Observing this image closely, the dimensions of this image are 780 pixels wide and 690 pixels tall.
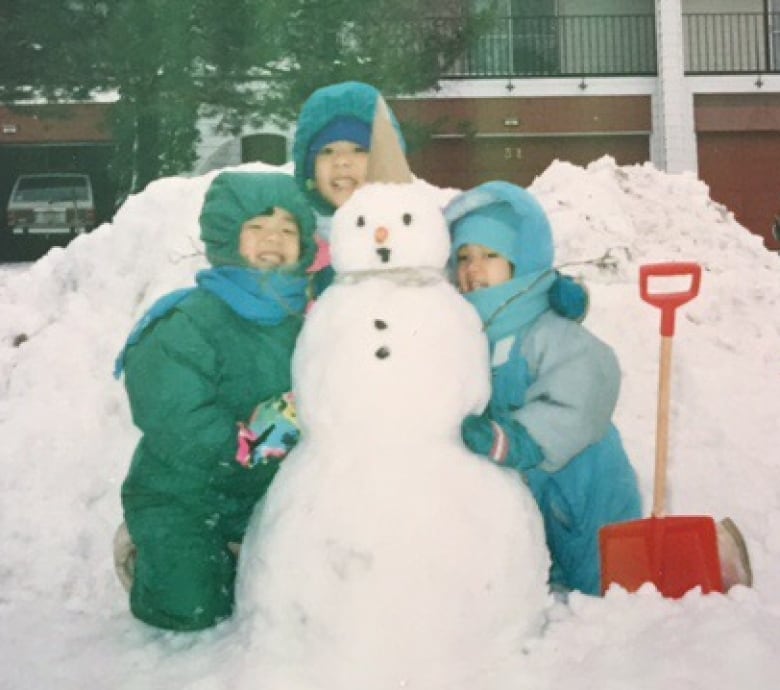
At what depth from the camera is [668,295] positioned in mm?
2621

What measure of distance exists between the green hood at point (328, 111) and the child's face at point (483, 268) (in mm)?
785

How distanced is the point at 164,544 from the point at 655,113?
14279 mm

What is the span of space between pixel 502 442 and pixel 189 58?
290 inches

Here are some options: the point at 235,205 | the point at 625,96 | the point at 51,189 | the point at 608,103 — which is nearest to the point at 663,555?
the point at 235,205

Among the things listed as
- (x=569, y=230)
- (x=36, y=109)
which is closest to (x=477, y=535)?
(x=569, y=230)

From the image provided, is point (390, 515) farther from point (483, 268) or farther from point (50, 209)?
point (50, 209)

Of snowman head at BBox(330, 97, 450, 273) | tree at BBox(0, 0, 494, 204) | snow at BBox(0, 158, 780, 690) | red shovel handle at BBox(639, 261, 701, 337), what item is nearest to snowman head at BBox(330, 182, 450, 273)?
snowman head at BBox(330, 97, 450, 273)

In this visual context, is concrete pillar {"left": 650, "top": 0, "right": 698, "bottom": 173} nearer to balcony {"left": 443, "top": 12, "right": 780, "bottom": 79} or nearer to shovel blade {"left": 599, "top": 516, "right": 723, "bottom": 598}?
balcony {"left": 443, "top": 12, "right": 780, "bottom": 79}

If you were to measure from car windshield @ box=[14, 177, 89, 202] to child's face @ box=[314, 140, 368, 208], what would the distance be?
35.6 feet

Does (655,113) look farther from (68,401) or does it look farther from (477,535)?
(477,535)

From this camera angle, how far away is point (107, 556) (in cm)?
342

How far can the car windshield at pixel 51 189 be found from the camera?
42.5 ft

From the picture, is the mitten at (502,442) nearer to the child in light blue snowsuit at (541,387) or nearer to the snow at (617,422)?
the child in light blue snowsuit at (541,387)

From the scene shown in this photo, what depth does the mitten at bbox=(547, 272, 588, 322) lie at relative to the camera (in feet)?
7.93
